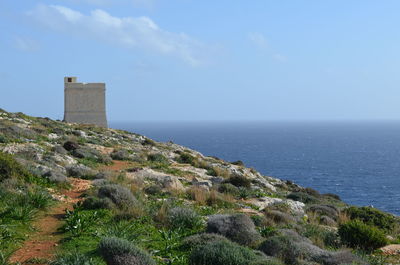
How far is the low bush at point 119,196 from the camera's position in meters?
12.5

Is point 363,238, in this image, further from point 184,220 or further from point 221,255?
point 221,255

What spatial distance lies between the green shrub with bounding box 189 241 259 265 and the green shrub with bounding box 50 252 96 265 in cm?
204

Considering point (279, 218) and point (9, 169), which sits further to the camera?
point (9, 169)

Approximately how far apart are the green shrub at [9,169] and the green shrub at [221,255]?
8.10 meters

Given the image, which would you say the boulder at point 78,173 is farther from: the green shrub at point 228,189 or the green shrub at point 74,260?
the green shrub at point 74,260

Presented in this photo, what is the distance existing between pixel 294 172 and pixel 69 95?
133 ft

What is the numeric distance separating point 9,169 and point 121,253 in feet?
26.1

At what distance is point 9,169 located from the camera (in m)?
14.1

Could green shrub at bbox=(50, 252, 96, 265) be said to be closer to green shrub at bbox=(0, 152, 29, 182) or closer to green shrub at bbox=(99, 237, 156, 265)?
green shrub at bbox=(99, 237, 156, 265)

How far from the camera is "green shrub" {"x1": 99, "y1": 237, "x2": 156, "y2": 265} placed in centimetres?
766

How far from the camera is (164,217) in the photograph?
11.7 meters

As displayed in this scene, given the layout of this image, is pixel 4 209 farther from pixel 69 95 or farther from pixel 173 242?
pixel 69 95

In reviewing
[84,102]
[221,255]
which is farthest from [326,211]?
[84,102]

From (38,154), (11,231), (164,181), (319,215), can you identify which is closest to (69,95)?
(38,154)
